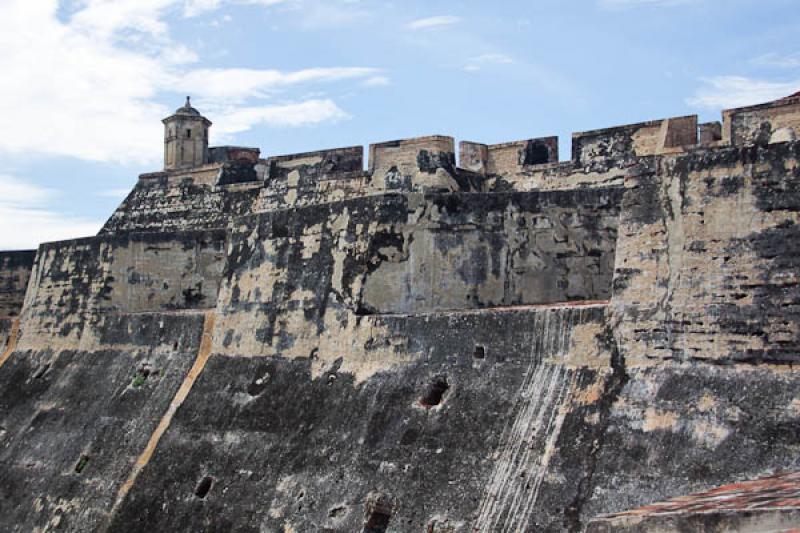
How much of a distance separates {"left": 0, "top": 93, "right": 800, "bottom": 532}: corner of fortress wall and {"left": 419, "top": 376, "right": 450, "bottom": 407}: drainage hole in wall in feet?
0.12

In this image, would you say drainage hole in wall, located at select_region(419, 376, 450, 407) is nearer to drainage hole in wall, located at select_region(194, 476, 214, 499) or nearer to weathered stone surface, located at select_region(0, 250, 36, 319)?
drainage hole in wall, located at select_region(194, 476, 214, 499)

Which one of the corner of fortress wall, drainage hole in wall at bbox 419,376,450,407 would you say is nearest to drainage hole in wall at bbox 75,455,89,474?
the corner of fortress wall

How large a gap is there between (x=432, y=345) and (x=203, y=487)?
4.06 m

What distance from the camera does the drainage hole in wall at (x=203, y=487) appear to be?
15.1 m

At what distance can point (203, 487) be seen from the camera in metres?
15.2

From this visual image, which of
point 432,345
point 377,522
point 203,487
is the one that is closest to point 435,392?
point 432,345

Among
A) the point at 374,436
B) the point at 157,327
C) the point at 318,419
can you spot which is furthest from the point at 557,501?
the point at 157,327

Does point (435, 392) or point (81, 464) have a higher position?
point (435, 392)

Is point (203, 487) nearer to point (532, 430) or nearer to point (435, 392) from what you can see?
point (435, 392)

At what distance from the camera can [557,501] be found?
11000 millimetres

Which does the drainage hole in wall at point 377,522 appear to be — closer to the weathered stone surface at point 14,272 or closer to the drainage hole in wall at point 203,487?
the drainage hole in wall at point 203,487

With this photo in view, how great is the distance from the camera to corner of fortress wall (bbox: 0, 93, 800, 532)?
1098 cm

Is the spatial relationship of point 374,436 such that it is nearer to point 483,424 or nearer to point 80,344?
point 483,424

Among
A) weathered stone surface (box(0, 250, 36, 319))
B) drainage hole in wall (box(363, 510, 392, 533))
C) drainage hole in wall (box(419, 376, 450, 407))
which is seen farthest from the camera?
weathered stone surface (box(0, 250, 36, 319))
